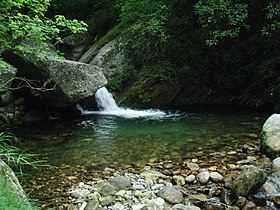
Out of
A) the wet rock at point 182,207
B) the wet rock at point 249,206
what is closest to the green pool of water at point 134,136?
the wet rock at point 182,207

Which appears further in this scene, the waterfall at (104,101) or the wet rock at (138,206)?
the waterfall at (104,101)

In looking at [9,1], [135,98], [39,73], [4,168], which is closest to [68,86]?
[39,73]

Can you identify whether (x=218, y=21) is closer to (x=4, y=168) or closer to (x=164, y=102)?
(x=164, y=102)

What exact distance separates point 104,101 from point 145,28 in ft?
10.2

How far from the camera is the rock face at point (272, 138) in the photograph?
527 cm

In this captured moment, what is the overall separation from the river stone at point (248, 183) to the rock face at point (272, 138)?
51.3 inches

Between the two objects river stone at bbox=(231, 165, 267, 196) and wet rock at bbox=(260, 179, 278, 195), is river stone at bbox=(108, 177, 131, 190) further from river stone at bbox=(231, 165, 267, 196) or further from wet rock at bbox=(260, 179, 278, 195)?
wet rock at bbox=(260, 179, 278, 195)

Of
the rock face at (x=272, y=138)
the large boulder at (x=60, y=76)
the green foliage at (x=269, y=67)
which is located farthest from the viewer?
the green foliage at (x=269, y=67)

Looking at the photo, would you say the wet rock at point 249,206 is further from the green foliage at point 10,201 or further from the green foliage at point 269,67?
the green foliage at point 269,67

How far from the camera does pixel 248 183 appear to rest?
13.3 ft

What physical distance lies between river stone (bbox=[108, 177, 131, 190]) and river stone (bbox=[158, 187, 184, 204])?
54 centimetres

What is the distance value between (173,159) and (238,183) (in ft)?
5.31

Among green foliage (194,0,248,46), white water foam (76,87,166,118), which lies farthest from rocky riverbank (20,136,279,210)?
white water foam (76,87,166,118)

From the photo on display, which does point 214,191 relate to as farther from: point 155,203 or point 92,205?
point 92,205
